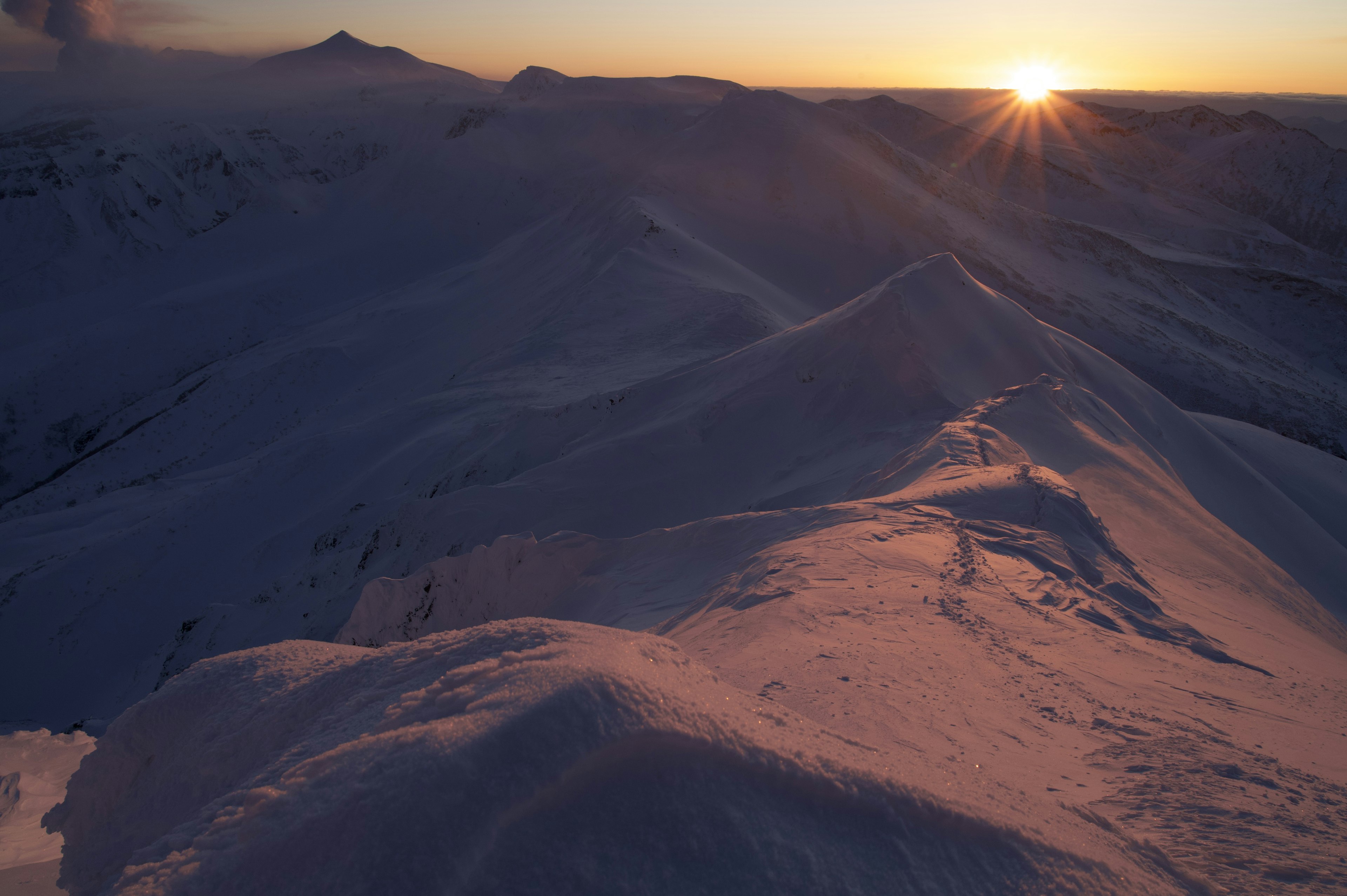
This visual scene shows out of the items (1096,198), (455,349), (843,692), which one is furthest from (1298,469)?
(1096,198)

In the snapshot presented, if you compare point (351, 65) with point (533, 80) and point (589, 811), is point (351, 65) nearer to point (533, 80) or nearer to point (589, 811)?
point (533, 80)

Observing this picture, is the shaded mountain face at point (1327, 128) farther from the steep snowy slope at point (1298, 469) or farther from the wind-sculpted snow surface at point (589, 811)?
the wind-sculpted snow surface at point (589, 811)

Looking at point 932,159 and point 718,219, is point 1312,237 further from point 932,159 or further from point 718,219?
point 718,219

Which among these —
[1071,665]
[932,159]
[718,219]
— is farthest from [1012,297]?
[932,159]

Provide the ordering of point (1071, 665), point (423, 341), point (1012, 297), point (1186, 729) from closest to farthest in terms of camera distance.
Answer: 1. point (1186, 729)
2. point (1071, 665)
3. point (1012, 297)
4. point (423, 341)

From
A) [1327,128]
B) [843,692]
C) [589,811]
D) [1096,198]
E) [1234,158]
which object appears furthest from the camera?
[1327,128]

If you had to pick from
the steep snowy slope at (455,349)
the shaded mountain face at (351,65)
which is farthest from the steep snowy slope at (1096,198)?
the shaded mountain face at (351,65)

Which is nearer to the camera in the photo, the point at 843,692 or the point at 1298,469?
the point at 843,692
